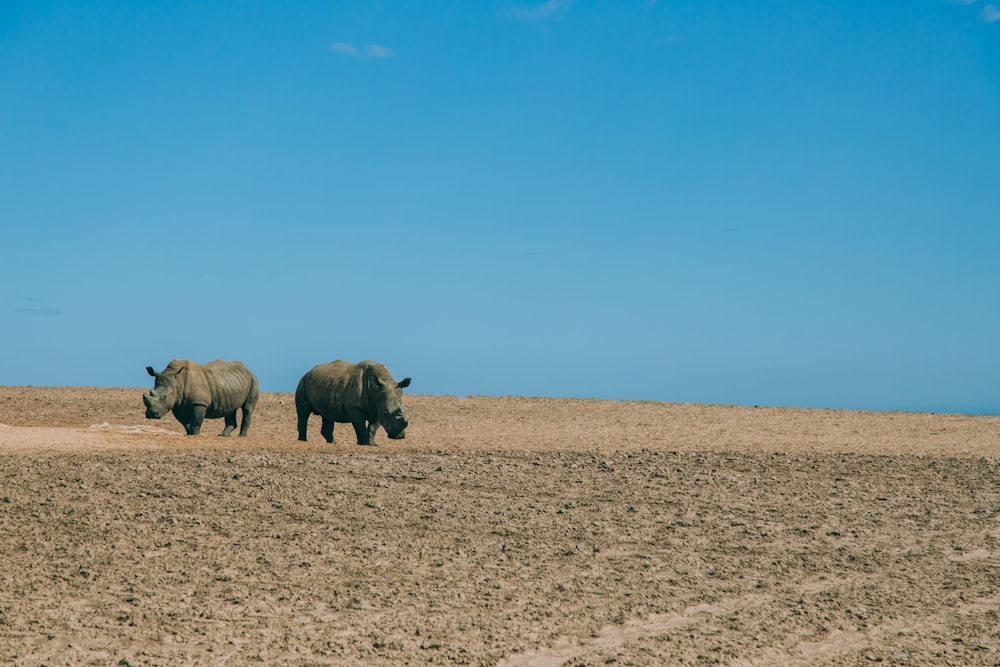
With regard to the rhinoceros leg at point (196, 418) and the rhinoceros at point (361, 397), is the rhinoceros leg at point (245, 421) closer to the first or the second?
the rhinoceros leg at point (196, 418)

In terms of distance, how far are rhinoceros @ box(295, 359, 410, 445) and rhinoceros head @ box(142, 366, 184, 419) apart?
2.48m

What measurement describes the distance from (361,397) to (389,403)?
0.69 metres

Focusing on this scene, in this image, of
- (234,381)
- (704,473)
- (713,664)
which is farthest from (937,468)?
(234,381)

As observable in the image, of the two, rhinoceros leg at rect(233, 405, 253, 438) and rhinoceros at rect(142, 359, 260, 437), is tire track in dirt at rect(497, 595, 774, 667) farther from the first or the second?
rhinoceros leg at rect(233, 405, 253, 438)

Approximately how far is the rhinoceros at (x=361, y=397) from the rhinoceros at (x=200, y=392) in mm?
1853

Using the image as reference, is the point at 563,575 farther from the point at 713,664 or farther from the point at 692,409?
the point at 692,409

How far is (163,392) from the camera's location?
19047 millimetres

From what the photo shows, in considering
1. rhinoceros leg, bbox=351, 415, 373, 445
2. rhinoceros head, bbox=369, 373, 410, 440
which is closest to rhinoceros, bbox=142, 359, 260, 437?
rhinoceros leg, bbox=351, 415, 373, 445

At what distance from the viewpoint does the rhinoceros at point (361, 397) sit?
1798 centimetres

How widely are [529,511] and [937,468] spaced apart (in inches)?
323

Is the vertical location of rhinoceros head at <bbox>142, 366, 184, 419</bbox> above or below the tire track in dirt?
above

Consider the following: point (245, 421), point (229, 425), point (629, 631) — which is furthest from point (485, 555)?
point (229, 425)

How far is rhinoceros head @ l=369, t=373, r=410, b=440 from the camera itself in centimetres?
1791

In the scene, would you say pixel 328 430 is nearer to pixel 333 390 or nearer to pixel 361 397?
pixel 333 390
